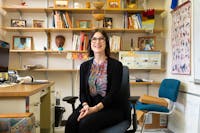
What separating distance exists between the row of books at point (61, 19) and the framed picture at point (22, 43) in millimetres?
533

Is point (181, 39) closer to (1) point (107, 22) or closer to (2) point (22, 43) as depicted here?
(1) point (107, 22)

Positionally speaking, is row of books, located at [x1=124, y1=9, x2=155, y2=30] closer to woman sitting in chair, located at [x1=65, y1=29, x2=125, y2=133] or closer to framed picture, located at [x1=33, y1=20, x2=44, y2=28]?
framed picture, located at [x1=33, y1=20, x2=44, y2=28]

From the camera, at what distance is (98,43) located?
2.09 meters

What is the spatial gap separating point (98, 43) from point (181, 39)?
150 cm

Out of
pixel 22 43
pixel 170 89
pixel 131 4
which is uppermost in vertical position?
pixel 131 4

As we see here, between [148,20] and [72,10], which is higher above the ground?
[72,10]

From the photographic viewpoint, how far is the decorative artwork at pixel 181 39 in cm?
288

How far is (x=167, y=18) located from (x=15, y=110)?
9.47ft

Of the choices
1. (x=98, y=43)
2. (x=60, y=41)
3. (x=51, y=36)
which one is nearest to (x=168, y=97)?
(x=98, y=43)

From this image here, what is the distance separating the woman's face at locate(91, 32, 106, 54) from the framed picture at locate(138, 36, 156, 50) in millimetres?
1797

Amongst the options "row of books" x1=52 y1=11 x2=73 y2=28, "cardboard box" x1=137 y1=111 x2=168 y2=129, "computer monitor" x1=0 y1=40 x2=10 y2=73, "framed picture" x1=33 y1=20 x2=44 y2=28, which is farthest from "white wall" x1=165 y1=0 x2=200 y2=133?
"computer monitor" x1=0 y1=40 x2=10 y2=73

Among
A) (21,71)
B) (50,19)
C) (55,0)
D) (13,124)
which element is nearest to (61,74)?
(21,71)

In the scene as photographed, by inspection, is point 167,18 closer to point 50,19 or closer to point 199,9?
point 199,9

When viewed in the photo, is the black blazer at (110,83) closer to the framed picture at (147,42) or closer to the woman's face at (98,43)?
the woman's face at (98,43)
